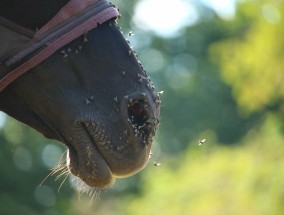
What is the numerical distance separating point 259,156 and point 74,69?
40.7ft

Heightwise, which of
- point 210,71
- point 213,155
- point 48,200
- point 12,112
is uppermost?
point 210,71

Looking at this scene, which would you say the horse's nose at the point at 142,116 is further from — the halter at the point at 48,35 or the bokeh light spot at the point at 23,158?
the bokeh light spot at the point at 23,158

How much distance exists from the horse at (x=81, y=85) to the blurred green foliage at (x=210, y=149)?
2.37 ft

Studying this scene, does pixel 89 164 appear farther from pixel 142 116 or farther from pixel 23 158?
pixel 23 158

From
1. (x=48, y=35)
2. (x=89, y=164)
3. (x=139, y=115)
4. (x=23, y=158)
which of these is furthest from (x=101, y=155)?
(x=23, y=158)

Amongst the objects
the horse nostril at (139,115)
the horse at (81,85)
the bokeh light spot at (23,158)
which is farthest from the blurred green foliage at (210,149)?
the horse nostril at (139,115)

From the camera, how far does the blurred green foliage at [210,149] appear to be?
1531 centimetres

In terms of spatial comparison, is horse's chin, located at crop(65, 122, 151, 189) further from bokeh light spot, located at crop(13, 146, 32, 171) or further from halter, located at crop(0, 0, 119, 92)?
bokeh light spot, located at crop(13, 146, 32, 171)

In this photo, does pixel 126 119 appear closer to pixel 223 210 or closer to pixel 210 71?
pixel 223 210

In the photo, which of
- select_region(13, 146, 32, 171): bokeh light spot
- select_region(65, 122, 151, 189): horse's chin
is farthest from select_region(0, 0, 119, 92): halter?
select_region(13, 146, 32, 171): bokeh light spot

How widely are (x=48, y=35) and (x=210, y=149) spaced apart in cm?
1719

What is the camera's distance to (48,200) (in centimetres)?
2359

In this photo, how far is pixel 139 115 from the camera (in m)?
3.33

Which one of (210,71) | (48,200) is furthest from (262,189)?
(210,71)
